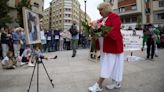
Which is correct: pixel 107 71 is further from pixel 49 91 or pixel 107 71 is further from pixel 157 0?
pixel 157 0

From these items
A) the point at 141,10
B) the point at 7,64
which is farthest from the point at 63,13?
the point at 7,64

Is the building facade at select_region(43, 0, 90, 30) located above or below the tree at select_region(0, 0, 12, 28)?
above

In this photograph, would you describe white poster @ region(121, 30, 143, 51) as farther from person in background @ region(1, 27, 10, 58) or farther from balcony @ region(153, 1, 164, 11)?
balcony @ region(153, 1, 164, 11)

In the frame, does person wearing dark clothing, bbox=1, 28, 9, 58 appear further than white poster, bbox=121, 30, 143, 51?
Answer: Yes

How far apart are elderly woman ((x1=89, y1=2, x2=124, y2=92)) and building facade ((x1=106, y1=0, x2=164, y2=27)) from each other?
48.0m

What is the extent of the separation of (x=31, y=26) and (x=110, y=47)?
6.09 feet

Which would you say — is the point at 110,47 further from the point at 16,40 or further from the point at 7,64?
the point at 16,40

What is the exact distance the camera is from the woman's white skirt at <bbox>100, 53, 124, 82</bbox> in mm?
6371

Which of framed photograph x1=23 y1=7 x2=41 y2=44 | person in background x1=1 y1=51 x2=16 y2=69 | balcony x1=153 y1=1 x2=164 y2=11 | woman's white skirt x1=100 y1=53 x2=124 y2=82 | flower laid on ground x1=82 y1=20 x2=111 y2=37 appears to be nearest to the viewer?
framed photograph x1=23 y1=7 x2=41 y2=44

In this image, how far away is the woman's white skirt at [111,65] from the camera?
20.9 ft

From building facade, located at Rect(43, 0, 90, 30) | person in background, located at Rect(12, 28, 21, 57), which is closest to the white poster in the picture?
person in background, located at Rect(12, 28, 21, 57)

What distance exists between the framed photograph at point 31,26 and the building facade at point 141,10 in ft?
158

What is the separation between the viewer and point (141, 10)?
185ft

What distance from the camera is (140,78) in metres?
8.09
